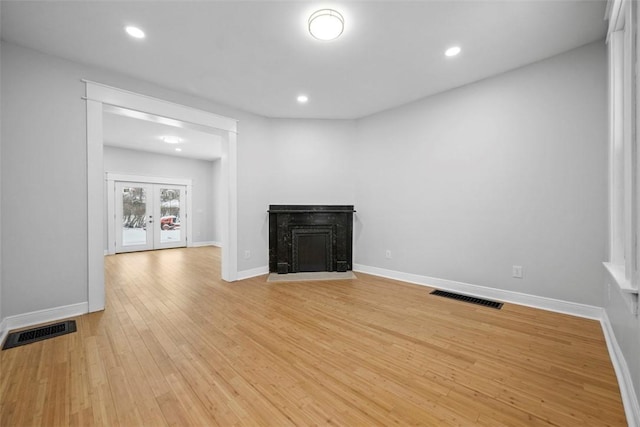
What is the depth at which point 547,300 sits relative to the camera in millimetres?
2871

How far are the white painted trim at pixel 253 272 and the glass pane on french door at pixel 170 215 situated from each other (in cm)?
494

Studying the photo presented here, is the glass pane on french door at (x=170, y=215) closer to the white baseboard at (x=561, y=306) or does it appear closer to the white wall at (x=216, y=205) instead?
the white wall at (x=216, y=205)

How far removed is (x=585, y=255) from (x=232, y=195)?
461cm

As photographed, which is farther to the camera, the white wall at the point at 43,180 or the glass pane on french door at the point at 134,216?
the glass pane on french door at the point at 134,216

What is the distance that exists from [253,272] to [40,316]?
2.51m

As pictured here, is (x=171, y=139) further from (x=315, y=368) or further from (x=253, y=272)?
(x=315, y=368)

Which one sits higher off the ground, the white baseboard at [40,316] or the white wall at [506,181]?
the white wall at [506,181]

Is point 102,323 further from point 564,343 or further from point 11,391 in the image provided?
point 564,343

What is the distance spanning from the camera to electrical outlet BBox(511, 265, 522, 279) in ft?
9.99

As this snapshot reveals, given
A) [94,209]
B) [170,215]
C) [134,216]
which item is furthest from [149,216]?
[94,209]

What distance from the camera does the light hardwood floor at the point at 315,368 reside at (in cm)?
146

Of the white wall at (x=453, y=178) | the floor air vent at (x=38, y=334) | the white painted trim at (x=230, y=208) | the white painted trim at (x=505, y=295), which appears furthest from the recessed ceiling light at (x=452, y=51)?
the floor air vent at (x=38, y=334)

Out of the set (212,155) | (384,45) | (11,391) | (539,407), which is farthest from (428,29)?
(212,155)

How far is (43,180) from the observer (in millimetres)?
2645
